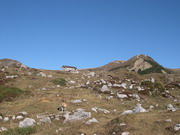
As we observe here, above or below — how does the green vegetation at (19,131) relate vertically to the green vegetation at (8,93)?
below

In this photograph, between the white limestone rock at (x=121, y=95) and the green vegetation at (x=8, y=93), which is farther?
the white limestone rock at (x=121, y=95)

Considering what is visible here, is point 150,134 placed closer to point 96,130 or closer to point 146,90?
point 96,130

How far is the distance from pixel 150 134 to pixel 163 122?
217cm

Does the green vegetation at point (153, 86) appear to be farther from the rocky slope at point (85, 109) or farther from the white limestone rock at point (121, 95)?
the white limestone rock at point (121, 95)

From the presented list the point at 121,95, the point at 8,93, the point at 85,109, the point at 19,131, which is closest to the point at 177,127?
the point at 19,131

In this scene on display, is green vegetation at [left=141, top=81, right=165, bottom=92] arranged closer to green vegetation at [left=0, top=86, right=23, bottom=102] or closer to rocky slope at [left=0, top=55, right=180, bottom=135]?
rocky slope at [left=0, top=55, right=180, bottom=135]

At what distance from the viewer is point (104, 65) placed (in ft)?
600

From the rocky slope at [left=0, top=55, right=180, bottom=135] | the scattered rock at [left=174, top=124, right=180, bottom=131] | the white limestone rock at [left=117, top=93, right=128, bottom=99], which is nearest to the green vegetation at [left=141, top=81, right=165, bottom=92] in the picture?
the rocky slope at [left=0, top=55, right=180, bottom=135]

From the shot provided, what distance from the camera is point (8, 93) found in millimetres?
37969

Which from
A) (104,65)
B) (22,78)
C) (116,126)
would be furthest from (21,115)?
(104,65)

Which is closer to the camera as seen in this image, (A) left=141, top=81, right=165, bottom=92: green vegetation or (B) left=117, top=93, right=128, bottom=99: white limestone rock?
(B) left=117, top=93, right=128, bottom=99: white limestone rock

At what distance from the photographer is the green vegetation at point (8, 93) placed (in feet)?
120

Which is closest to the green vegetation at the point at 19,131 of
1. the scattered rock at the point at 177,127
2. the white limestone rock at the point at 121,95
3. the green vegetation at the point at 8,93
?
the scattered rock at the point at 177,127

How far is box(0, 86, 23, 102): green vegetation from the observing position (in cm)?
3662
